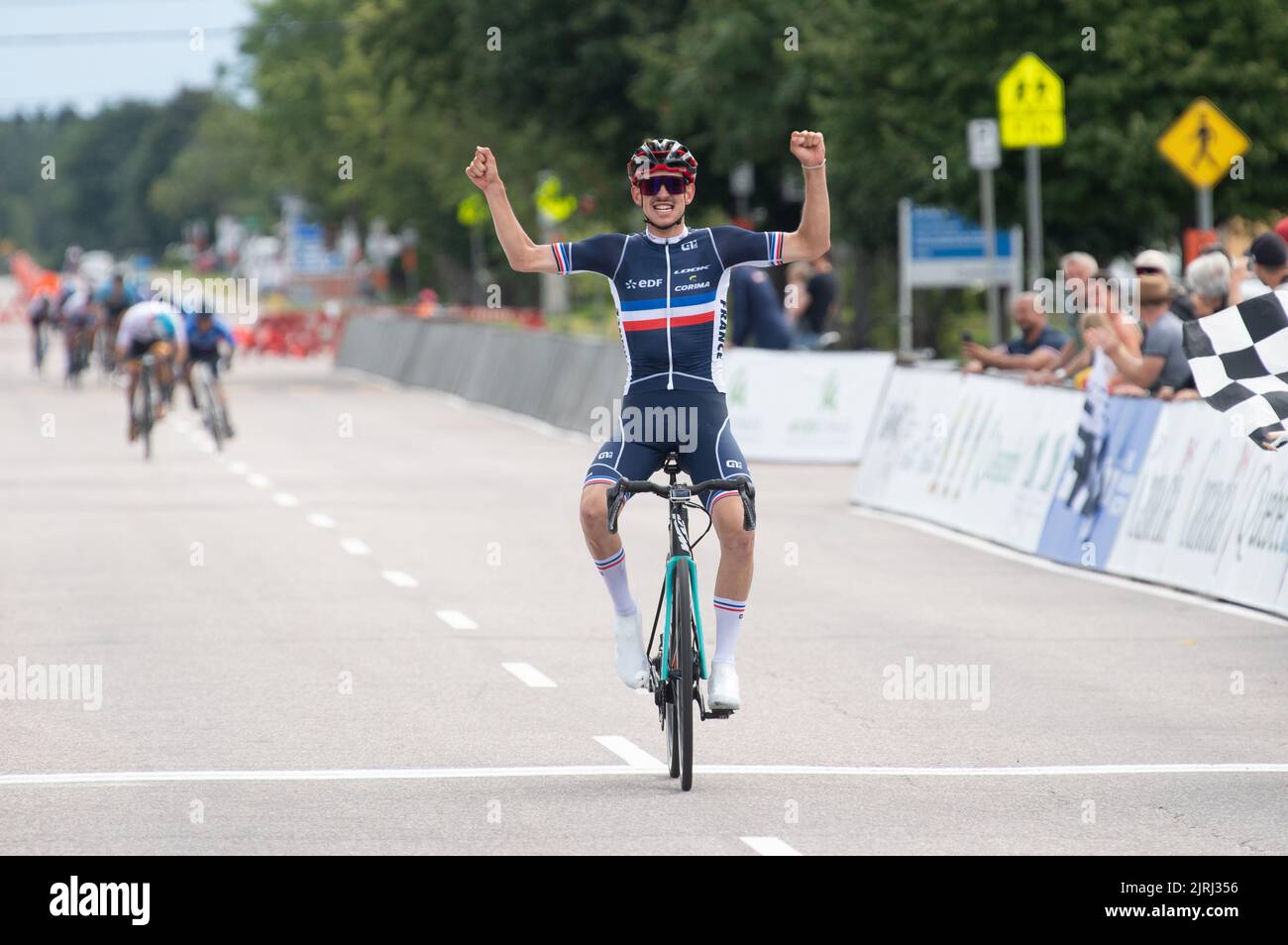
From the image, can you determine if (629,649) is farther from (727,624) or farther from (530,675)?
(530,675)

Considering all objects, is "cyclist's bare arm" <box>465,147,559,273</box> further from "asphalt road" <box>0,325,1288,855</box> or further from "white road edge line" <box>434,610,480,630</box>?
"white road edge line" <box>434,610,480,630</box>

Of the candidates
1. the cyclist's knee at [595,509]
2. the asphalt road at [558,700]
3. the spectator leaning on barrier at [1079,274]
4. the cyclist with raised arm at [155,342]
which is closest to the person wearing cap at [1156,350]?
the asphalt road at [558,700]

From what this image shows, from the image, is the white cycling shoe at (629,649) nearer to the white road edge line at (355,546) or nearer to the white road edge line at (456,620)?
the white road edge line at (456,620)

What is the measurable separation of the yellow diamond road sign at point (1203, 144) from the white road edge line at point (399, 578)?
863 centimetres

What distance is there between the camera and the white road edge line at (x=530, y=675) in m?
11.4

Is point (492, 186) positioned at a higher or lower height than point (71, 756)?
higher

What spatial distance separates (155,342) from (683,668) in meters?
19.0

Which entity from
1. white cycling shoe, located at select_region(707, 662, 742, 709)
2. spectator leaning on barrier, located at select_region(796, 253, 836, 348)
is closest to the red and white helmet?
white cycling shoe, located at select_region(707, 662, 742, 709)

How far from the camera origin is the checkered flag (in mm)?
10312

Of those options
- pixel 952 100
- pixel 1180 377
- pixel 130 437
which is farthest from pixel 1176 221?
pixel 1180 377

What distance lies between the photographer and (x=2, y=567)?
16.5 m

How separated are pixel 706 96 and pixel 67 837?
30666 mm
